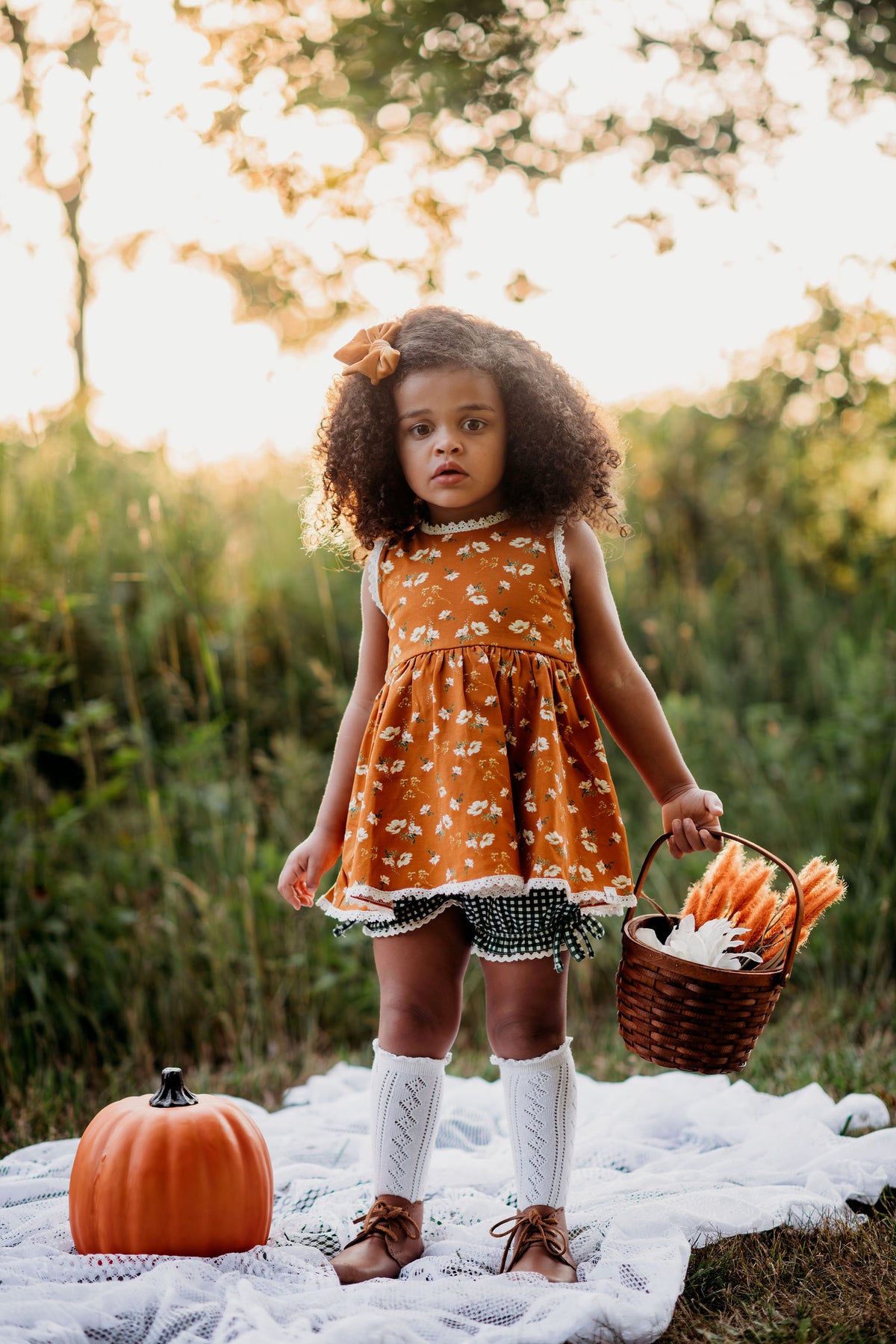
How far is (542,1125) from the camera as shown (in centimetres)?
192

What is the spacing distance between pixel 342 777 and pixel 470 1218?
34.3 inches

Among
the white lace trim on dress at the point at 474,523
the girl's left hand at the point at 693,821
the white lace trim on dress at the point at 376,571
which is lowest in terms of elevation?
the girl's left hand at the point at 693,821

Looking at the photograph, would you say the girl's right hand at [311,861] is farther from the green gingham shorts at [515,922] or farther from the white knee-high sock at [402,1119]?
the white knee-high sock at [402,1119]

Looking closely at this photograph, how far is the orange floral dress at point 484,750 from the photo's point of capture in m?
1.87

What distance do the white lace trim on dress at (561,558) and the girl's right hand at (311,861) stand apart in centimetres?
66

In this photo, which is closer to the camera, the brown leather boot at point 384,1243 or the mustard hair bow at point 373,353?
the brown leather boot at point 384,1243

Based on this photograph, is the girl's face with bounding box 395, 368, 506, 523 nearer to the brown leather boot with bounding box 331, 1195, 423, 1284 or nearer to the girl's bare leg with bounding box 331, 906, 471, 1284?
the girl's bare leg with bounding box 331, 906, 471, 1284

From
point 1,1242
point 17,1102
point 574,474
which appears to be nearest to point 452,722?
point 574,474

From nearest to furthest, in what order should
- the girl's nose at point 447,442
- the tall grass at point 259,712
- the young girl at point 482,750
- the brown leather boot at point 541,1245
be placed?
the brown leather boot at point 541,1245 → the young girl at point 482,750 → the girl's nose at point 447,442 → the tall grass at point 259,712

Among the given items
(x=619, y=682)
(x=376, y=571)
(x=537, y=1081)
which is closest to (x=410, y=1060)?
(x=537, y=1081)

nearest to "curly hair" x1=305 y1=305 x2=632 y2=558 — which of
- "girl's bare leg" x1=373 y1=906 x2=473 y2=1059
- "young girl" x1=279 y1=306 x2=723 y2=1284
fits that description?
"young girl" x1=279 y1=306 x2=723 y2=1284

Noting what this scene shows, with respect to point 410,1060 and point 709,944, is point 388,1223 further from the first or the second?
point 709,944

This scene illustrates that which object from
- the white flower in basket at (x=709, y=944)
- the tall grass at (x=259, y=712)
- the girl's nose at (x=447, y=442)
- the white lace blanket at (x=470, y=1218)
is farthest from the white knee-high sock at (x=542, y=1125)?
the tall grass at (x=259, y=712)

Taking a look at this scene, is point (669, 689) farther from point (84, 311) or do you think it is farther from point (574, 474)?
point (84, 311)
